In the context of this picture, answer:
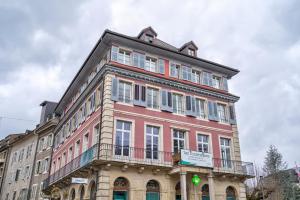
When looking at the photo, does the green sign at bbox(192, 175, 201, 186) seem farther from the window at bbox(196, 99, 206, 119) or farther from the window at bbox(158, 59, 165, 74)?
the window at bbox(158, 59, 165, 74)

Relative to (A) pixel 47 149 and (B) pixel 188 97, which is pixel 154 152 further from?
(A) pixel 47 149

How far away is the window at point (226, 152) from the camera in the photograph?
22.8 metres

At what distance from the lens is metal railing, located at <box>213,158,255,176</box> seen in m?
22.2

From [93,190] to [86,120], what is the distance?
6.21 metres

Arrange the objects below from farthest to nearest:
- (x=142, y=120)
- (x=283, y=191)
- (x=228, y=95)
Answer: (x=283, y=191)
(x=228, y=95)
(x=142, y=120)

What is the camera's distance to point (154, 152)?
66.3 ft

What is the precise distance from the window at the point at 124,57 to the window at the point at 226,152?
9.56 m

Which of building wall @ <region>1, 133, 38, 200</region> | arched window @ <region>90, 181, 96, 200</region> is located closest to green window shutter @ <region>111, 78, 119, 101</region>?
arched window @ <region>90, 181, 96, 200</region>

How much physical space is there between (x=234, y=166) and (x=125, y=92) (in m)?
9.98

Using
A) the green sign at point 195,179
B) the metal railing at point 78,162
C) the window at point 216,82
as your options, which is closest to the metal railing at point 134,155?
the metal railing at point 78,162

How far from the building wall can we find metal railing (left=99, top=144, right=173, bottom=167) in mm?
23082

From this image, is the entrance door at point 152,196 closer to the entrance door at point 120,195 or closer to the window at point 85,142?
the entrance door at point 120,195

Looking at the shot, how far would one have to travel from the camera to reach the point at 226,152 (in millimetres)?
23734

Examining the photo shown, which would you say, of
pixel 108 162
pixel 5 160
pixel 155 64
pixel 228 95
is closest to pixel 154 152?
pixel 108 162
